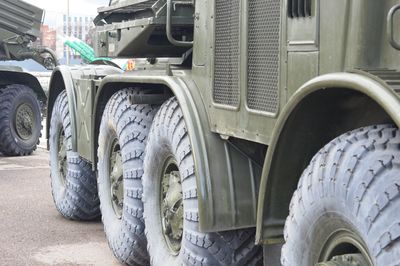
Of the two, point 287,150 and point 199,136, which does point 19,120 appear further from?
point 287,150

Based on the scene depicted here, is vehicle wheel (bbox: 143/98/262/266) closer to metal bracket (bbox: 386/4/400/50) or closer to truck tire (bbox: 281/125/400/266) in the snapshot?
truck tire (bbox: 281/125/400/266)

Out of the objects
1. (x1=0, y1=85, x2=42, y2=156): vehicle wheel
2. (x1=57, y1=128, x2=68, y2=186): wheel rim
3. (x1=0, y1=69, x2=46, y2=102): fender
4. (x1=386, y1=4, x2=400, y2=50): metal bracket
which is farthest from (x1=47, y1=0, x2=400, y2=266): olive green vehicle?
(x1=0, y1=69, x2=46, y2=102): fender

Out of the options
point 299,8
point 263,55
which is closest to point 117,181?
point 263,55

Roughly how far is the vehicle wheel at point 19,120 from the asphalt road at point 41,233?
3106 mm

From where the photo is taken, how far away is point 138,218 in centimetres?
520

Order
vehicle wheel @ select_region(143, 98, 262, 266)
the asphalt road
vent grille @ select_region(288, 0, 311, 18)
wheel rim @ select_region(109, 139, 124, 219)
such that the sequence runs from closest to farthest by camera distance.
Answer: vent grille @ select_region(288, 0, 311, 18), vehicle wheel @ select_region(143, 98, 262, 266), wheel rim @ select_region(109, 139, 124, 219), the asphalt road

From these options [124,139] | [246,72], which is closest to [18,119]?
[124,139]

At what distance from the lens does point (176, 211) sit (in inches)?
175

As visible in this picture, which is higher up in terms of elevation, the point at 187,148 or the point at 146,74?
the point at 146,74

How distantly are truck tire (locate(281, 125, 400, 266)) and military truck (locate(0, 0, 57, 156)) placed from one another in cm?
1014

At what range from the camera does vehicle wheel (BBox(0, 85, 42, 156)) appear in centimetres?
1240

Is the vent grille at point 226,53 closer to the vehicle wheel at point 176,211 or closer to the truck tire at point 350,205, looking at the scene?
the vehicle wheel at point 176,211

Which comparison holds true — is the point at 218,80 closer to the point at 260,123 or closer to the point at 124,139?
the point at 260,123

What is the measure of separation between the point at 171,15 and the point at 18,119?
8.66 metres
